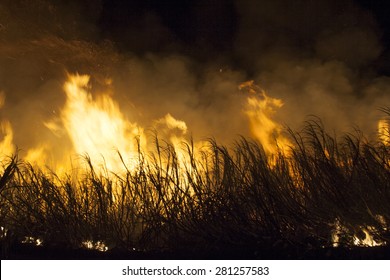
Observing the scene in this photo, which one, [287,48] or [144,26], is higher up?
[144,26]

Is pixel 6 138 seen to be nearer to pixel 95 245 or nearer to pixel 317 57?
pixel 95 245

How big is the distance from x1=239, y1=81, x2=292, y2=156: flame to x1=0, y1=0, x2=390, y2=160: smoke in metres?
0.13

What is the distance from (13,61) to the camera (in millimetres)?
6059

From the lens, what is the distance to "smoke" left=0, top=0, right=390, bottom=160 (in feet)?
17.6

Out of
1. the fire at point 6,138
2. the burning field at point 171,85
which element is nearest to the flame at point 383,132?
the burning field at point 171,85

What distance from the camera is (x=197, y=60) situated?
19.1 feet

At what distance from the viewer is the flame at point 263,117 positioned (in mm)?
5031

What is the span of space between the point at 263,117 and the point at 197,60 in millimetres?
1212

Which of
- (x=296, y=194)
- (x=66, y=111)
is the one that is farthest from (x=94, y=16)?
(x=296, y=194)

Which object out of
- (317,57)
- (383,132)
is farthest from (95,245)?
(317,57)

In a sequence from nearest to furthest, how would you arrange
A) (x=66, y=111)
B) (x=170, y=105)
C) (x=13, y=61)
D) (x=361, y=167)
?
(x=361, y=167) < (x=66, y=111) < (x=170, y=105) < (x=13, y=61)

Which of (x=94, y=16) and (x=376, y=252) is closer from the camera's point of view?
(x=376, y=252)

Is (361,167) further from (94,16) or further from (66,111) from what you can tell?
(94,16)

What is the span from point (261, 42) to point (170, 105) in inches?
56.1
